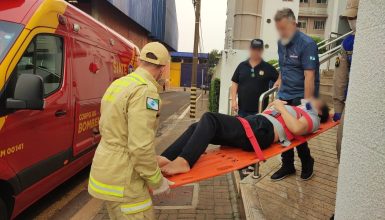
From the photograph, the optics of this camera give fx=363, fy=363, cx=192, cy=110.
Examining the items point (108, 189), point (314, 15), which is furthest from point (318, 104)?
point (314, 15)

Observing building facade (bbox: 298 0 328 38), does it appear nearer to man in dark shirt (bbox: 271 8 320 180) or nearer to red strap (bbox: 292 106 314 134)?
man in dark shirt (bbox: 271 8 320 180)

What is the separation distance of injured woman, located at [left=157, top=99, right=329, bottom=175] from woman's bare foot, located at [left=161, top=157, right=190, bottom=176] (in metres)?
0.03

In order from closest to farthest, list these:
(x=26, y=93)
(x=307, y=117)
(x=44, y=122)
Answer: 1. (x=26, y=93)
2. (x=307, y=117)
3. (x=44, y=122)

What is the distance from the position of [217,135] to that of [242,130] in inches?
9.8

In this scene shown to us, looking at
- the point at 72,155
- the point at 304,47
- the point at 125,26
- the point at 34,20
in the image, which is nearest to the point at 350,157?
the point at 304,47

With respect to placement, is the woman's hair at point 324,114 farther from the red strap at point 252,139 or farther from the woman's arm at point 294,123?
the red strap at point 252,139

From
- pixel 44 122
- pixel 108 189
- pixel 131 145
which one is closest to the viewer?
pixel 131 145

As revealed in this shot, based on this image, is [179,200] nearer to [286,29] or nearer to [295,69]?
[295,69]

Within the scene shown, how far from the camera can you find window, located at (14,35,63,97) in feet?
12.1

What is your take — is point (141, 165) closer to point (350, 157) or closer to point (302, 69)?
point (350, 157)

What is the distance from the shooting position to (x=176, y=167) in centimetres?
301

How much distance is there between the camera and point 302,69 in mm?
3971

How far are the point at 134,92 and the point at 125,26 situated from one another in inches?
852

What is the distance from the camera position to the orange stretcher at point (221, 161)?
9.47ft
